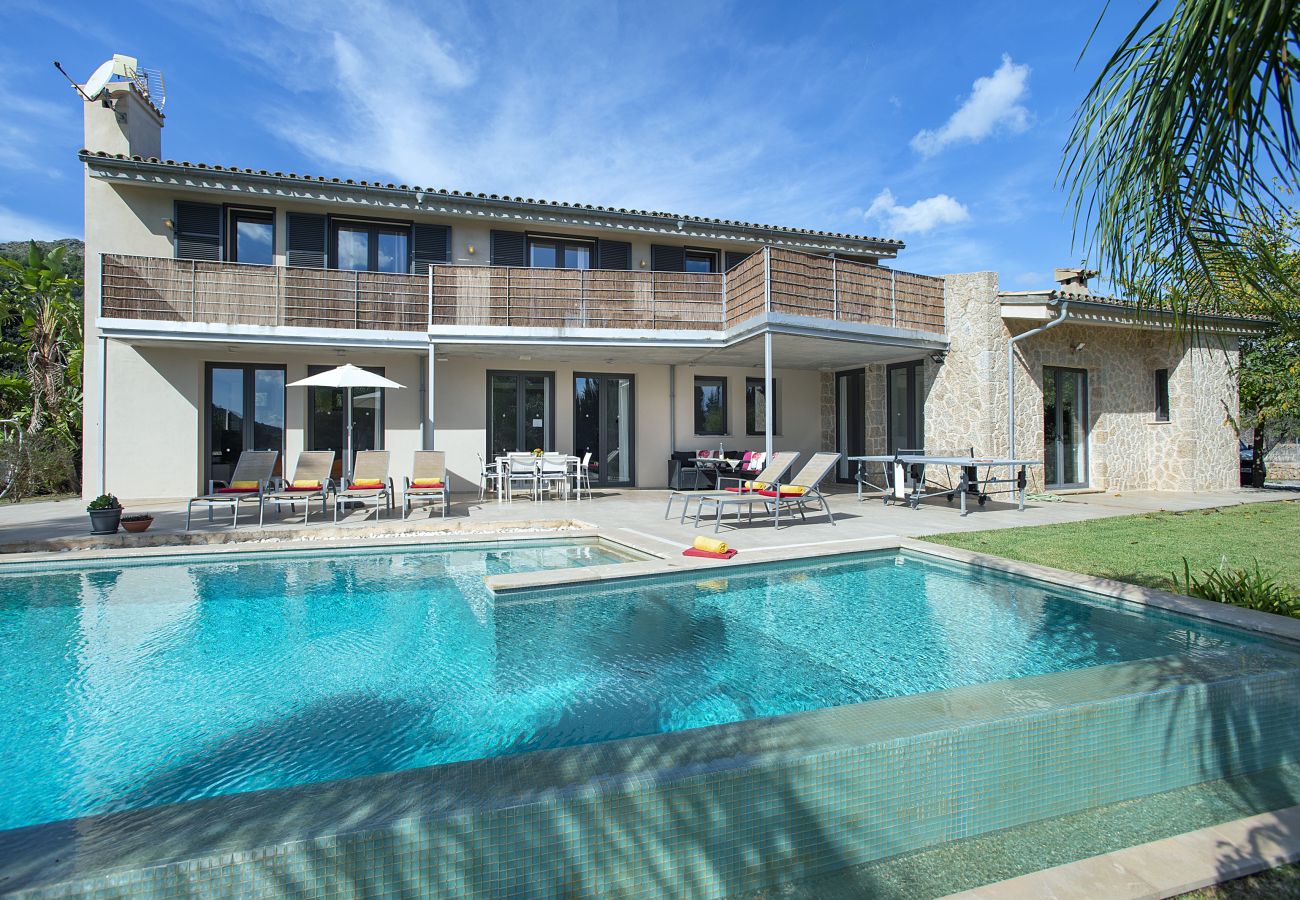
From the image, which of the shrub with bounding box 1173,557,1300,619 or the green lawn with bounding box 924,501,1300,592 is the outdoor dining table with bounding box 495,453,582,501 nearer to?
the green lawn with bounding box 924,501,1300,592

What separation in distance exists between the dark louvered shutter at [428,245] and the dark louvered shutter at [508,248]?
97cm

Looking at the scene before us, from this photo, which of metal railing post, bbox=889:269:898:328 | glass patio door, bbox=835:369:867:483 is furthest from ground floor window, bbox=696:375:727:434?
metal railing post, bbox=889:269:898:328

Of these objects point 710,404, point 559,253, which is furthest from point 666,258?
point 710,404

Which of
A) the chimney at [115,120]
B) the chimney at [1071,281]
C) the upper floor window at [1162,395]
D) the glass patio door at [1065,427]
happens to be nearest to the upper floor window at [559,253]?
the chimney at [115,120]

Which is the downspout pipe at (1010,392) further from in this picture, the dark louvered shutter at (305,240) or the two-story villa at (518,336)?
the dark louvered shutter at (305,240)

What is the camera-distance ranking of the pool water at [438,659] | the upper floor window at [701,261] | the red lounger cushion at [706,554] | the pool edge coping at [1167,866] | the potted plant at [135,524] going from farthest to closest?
1. the upper floor window at [701,261]
2. the potted plant at [135,524]
3. the red lounger cushion at [706,554]
4. the pool water at [438,659]
5. the pool edge coping at [1167,866]

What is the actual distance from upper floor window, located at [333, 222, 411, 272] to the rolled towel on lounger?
1020 cm

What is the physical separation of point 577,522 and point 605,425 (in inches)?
242

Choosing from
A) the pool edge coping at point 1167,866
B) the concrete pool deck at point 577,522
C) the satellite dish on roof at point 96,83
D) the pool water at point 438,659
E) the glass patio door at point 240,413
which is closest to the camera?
the pool edge coping at point 1167,866

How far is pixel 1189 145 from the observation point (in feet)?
7.54

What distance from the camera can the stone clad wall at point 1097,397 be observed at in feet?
42.0

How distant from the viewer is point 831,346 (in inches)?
511

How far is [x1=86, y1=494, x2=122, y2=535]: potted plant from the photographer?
8.00 metres

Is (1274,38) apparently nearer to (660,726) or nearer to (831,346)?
(660,726)
